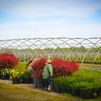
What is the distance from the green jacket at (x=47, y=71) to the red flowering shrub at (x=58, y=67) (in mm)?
632

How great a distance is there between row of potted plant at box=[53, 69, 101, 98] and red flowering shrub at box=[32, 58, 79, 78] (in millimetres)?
440

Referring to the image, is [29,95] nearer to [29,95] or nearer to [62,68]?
[29,95]

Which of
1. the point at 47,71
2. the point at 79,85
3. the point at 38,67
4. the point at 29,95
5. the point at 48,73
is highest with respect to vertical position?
the point at 38,67

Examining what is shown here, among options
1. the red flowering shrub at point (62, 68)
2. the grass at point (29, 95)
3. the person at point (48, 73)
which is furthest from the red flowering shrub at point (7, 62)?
the person at point (48, 73)

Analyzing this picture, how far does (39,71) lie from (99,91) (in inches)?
184

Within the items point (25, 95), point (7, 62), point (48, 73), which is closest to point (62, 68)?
point (48, 73)

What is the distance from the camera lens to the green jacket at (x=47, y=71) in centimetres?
2125

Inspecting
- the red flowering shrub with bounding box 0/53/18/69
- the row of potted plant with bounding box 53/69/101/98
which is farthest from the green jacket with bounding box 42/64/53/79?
the red flowering shrub with bounding box 0/53/18/69

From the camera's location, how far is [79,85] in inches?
757

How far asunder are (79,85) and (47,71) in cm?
279

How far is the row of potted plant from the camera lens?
741 inches

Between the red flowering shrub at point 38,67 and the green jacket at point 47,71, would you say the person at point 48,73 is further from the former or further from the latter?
the red flowering shrub at point 38,67

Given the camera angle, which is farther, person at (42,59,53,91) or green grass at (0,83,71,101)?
person at (42,59,53,91)

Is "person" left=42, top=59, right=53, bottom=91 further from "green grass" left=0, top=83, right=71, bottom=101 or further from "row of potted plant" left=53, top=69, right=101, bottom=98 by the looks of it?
"green grass" left=0, top=83, right=71, bottom=101
